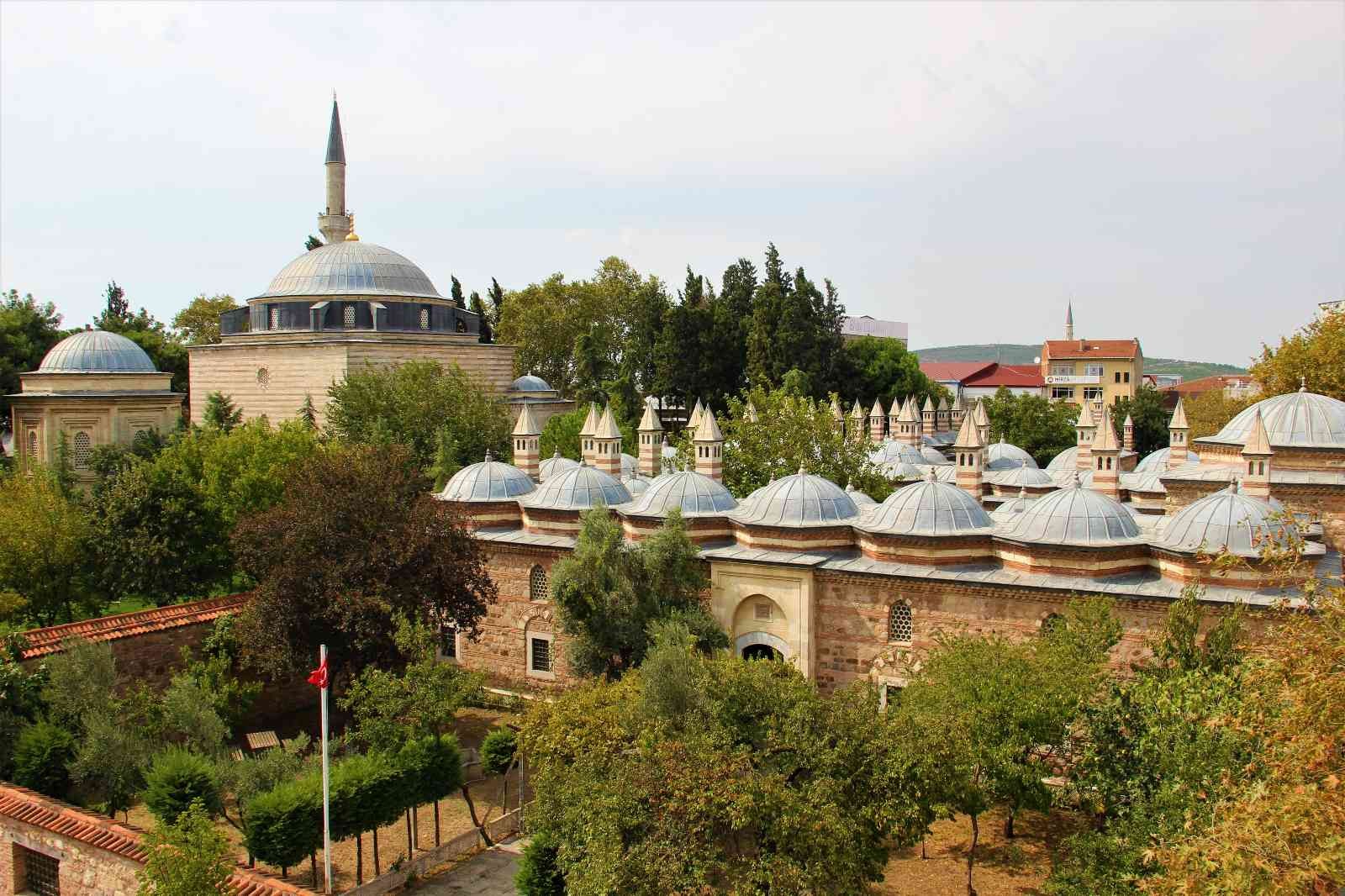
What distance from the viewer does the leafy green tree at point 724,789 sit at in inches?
411

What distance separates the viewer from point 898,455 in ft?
109

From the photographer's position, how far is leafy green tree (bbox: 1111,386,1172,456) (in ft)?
167

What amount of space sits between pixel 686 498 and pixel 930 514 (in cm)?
482

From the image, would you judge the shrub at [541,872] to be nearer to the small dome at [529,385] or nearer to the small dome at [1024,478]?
the small dome at [1024,478]

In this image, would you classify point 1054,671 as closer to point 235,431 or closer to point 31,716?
point 31,716

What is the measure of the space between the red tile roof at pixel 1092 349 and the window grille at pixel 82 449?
220ft

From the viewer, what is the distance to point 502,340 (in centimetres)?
5506

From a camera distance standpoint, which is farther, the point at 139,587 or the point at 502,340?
the point at 502,340

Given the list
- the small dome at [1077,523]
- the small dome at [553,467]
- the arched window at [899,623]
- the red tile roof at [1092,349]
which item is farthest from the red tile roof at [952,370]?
the arched window at [899,623]

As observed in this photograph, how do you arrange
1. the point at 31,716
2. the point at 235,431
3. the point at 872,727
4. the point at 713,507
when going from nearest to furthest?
the point at 872,727, the point at 31,716, the point at 713,507, the point at 235,431

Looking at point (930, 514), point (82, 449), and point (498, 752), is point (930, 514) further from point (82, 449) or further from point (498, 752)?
point (82, 449)

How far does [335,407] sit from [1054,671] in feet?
79.2

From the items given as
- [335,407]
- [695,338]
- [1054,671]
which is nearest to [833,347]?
[695,338]

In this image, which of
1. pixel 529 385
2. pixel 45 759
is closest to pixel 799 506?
pixel 45 759
